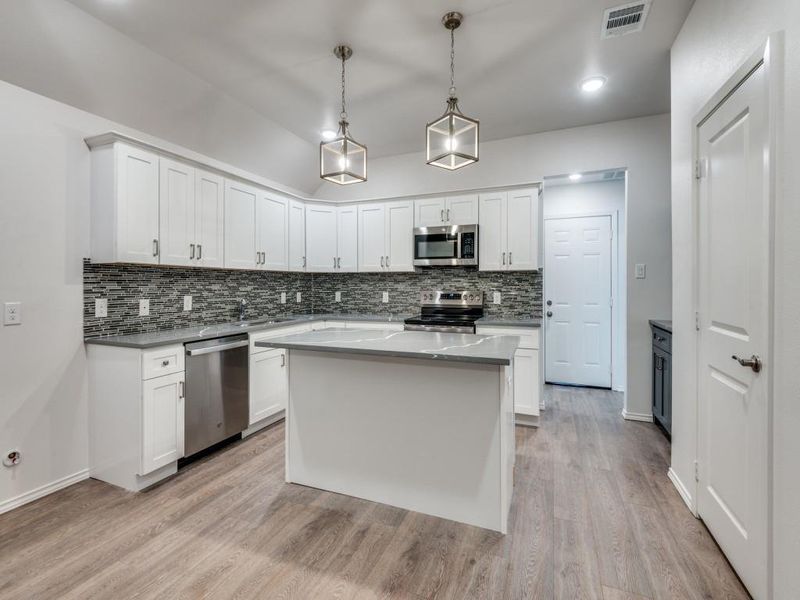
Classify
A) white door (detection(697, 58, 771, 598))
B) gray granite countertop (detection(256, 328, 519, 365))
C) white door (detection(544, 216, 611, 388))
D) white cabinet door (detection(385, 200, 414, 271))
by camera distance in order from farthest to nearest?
white door (detection(544, 216, 611, 388)) → white cabinet door (detection(385, 200, 414, 271)) → gray granite countertop (detection(256, 328, 519, 365)) → white door (detection(697, 58, 771, 598))

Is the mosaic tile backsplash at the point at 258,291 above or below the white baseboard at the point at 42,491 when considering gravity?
above

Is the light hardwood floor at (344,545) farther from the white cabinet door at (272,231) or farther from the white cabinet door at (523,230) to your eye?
the white cabinet door at (272,231)

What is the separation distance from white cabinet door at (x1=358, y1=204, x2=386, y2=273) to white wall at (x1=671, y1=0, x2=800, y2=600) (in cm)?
282

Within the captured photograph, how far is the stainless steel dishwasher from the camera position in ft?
9.04

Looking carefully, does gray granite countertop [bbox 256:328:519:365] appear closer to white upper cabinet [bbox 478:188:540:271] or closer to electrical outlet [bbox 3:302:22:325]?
electrical outlet [bbox 3:302:22:325]

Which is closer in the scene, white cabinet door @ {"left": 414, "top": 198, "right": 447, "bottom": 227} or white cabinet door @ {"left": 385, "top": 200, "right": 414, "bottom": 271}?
white cabinet door @ {"left": 414, "top": 198, "right": 447, "bottom": 227}

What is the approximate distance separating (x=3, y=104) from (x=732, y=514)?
4.34 metres

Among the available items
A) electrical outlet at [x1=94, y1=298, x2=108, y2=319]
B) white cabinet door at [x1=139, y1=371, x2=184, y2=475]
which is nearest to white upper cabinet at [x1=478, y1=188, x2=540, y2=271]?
white cabinet door at [x1=139, y1=371, x2=184, y2=475]

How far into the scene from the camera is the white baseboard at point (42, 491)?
7.29ft

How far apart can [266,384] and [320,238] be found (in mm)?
1909

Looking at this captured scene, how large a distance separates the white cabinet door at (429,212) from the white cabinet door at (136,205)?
2.49 metres

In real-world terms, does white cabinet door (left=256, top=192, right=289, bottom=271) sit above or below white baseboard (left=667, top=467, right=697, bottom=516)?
above

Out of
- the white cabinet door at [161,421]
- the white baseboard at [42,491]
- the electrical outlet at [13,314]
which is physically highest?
the electrical outlet at [13,314]

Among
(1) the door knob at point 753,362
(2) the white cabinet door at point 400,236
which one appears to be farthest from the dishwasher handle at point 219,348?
(1) the door knob at point 753,362
